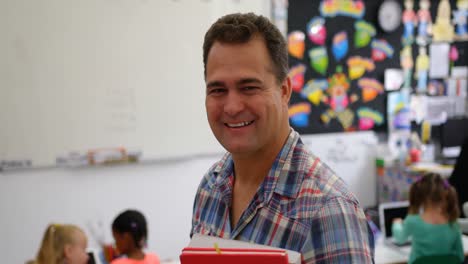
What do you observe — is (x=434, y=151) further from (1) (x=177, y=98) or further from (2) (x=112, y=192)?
(2) (x=112, y=192)

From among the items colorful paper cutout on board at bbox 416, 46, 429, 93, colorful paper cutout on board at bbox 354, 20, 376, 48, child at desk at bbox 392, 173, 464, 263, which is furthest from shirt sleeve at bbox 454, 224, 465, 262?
colorful paper cutout on board at bbox 416, 46, 429, 93

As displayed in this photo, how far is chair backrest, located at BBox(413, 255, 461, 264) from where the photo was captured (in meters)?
2.34

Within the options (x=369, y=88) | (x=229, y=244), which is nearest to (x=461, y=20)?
(x=369, y=88)

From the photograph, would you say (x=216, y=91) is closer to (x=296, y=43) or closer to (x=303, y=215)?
(x=303, y=215)

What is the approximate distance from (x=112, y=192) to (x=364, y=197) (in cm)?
260

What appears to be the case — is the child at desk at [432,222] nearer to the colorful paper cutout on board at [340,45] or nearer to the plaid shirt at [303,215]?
the plaid shirt at [303,215]

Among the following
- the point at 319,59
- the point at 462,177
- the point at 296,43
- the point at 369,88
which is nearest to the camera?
the point at 462,177

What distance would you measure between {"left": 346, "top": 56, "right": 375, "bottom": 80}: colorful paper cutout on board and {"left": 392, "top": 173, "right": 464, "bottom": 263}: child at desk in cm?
206

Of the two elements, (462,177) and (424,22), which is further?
(424,22)

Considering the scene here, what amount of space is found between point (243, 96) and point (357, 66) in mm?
3779

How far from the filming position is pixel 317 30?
13.8 feet

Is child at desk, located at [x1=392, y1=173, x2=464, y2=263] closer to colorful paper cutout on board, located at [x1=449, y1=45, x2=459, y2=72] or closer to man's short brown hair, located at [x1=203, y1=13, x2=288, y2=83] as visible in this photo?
man's short brown hair, located at [x1=203, y1=13, x2=288, y2=83]

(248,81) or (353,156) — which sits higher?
(248,81)

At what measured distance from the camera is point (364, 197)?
14.9ft
